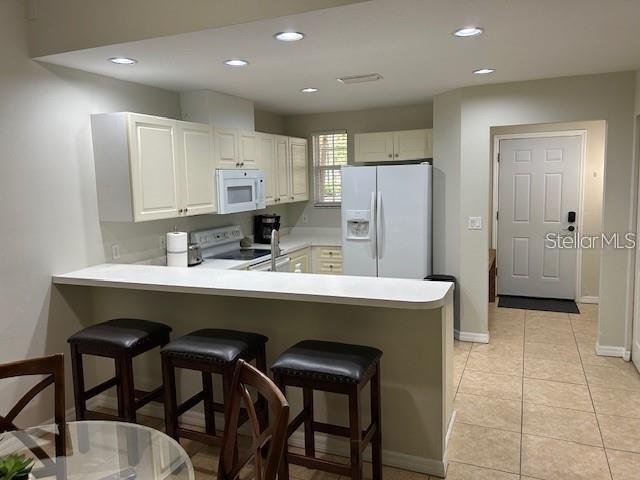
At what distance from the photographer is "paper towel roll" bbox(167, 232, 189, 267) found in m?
3.86

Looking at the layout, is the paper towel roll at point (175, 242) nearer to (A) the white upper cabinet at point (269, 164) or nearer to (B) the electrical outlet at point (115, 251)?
(B) the electrical outlet at point (115, 251)

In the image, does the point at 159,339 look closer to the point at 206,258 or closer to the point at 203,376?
the point at 203,376

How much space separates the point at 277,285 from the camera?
2701mm

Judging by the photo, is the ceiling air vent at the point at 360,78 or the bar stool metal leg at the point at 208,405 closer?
the bar stool metal leg at the point at 208,405

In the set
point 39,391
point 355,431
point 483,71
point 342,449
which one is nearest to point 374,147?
point 483,71

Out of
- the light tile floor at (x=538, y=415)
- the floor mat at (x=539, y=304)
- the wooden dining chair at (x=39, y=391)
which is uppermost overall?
the wooden dining chair at (x=39, y=391)

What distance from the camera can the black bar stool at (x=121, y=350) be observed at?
266 centimetres

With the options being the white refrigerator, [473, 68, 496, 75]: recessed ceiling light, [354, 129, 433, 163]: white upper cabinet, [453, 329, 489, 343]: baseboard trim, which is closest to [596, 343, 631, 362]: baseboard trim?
[453, 329, 489, 343]: baseboard trim

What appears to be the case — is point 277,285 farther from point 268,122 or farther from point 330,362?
point 268,122

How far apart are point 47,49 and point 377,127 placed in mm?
3658

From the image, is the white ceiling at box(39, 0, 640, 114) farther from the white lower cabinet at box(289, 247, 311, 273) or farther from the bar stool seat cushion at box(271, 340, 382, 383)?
the white lower cabinet at box(289, 247, 311, 273)

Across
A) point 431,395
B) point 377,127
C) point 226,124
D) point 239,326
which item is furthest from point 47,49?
point 377,127

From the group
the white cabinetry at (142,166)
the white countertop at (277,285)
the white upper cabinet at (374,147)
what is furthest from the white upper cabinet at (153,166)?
the white upper cabinet at (374,147)

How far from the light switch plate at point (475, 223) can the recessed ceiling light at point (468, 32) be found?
2091mm
